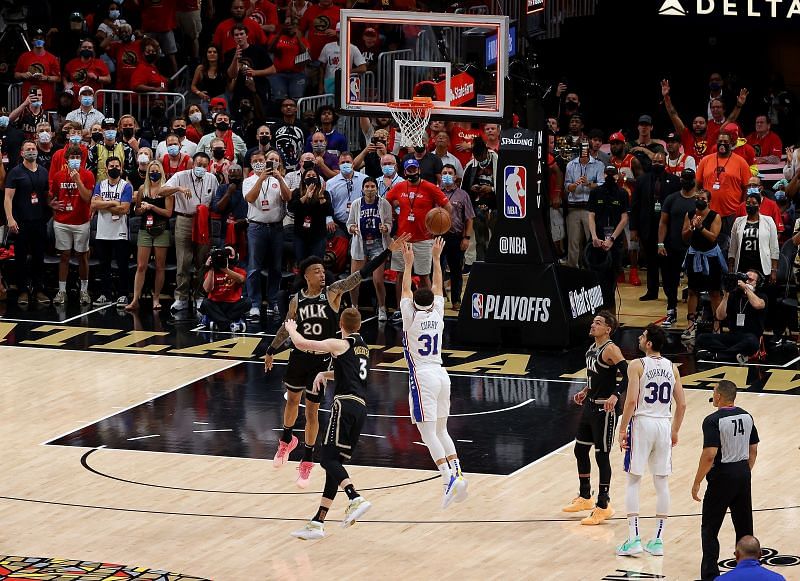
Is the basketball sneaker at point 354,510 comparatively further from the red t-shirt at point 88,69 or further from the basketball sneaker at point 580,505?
the red t-shirt at point 88,69

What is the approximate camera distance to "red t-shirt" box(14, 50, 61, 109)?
25.2 meters

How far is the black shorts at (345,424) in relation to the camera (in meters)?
12.6

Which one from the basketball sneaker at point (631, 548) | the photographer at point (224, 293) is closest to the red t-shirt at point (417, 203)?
the photographer at point (224, 293)

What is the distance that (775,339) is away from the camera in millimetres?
19875

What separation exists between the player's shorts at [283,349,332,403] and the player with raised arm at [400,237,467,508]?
161 cm

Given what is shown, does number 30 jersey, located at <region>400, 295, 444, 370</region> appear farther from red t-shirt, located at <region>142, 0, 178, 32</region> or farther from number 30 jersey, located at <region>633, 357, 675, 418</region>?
red t-shirt, located at <region>142, 0, 178, 32</region>

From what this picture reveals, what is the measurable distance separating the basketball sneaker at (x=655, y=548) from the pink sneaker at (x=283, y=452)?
372 cm

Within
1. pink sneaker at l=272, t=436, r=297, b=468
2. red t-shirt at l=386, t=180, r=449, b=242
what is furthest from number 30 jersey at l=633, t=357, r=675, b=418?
red t-shirt at l=386, t=180, r=449, b=242

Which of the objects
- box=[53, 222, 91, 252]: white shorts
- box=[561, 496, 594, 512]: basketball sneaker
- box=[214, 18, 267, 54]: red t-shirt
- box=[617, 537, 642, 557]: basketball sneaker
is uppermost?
box=[214, 18, 267, 54]: red t-shirt

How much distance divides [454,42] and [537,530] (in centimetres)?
1116

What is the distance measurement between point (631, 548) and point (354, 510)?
2132 millimetres

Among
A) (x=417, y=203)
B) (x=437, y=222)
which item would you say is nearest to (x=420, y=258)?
(x=417, y=203)

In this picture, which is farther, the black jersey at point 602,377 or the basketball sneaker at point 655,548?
the black jersey at point 602,377

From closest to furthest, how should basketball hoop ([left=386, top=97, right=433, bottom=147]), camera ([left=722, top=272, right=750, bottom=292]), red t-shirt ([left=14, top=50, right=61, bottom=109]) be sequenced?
1. camera ([left=722, top=272, right=750, bottom=292])
2. basketball hoop ([left=386, top=97, right=433, bottom=147])
3. red t-shirt ([left=14, top=50, right=61, bottom=109])
